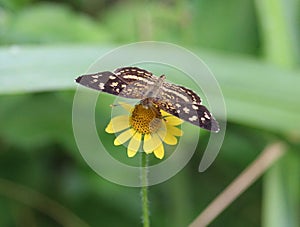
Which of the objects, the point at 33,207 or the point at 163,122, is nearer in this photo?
the point at 163,122

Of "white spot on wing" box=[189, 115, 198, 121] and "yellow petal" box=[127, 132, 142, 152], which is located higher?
"yellow petal" box=[127, 132, 142, 152]

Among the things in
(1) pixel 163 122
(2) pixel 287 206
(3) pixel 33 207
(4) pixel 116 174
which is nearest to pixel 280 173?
(2) pixel 287 206

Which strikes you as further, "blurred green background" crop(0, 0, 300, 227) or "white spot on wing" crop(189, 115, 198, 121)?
"blurred green background" crop(0, 0, 300, 227)

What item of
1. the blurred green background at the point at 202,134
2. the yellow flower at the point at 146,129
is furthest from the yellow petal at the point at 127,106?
the blurred green background at the point at 202,134

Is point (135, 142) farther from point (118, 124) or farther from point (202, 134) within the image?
point (202, 134)

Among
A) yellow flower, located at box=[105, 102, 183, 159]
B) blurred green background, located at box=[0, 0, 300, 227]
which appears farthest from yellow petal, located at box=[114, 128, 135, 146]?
blurred green background, located at box=[0, 0, 300, 227]

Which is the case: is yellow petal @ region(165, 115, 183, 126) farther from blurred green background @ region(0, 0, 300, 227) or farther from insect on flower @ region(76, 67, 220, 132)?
blurred green background @ region(0, 0, 300, 227)

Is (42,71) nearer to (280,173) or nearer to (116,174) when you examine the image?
(116,174)

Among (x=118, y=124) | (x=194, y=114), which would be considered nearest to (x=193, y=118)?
(x=194, y=114)
